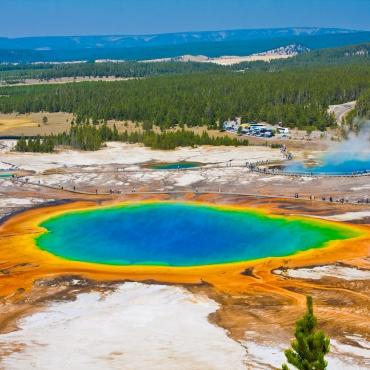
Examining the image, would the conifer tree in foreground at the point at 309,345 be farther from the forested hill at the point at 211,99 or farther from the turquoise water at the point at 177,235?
the forested hill at the point at 211,99

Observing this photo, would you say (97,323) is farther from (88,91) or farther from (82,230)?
(88,91)

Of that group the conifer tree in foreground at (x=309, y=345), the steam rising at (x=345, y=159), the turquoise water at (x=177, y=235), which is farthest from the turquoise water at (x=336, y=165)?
the conifer tree in foreground at (x=309, y=345)

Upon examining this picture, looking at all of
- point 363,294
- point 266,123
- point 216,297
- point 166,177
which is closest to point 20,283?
point 216,297

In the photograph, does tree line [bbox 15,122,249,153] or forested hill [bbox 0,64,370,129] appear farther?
forested hill [bbox 0,64,370,129]

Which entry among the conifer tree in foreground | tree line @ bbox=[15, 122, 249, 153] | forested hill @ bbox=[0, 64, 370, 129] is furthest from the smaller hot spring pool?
the conifer tree in foreground

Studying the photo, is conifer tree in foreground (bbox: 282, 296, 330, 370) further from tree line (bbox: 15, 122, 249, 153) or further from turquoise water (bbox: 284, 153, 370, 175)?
tree line (bbox: 15, 122, 249, 153)

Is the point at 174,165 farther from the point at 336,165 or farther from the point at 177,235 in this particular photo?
the point at 177,235
